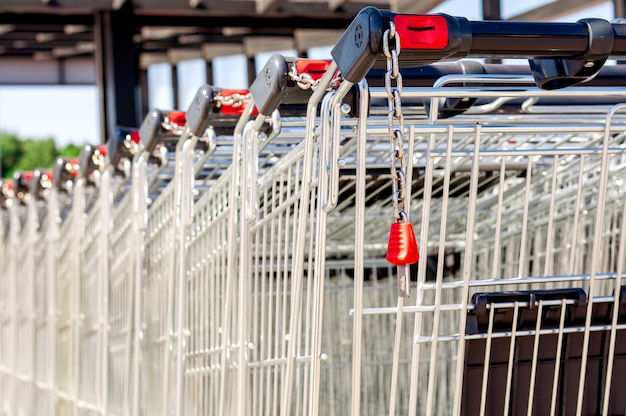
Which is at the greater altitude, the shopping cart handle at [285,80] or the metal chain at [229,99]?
the shopping cart handle at [285,80]

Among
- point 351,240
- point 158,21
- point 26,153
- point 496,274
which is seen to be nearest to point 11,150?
point 26,153

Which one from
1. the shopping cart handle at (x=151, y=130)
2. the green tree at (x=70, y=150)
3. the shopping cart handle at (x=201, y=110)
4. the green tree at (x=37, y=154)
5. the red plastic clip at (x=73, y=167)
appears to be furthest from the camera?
the green tree at (x=37, y=154)

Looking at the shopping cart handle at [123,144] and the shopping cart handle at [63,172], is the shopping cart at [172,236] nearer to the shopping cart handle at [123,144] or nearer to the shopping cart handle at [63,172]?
the shopping cart handle at [123,144]

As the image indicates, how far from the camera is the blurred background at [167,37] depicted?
714cm

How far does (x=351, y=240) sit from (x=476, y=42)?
214cm

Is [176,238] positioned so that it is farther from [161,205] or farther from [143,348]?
[143,348]

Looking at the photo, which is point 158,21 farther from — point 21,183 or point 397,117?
point 397,117

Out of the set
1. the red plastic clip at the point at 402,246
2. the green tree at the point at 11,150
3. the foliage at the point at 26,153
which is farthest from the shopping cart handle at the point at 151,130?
the green tree at the point at 11,150

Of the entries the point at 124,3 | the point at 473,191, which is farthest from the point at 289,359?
the point at 124,3

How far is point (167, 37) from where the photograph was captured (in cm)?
1018

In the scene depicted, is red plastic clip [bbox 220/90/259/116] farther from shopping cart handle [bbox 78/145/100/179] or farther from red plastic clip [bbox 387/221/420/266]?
shopping cart handle [bbox 78/145/100/179]

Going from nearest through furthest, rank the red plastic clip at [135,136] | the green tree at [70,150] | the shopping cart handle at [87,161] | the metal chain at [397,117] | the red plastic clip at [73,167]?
the metal chain at [397,117] < the red plastic clip at [135,136] < the shopping cart handle at [87,161] < the red plastic clip at [73,167] < the green tree at [70,150]

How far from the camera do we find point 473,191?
1595 millimetres

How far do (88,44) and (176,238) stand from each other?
8506 millimetres
